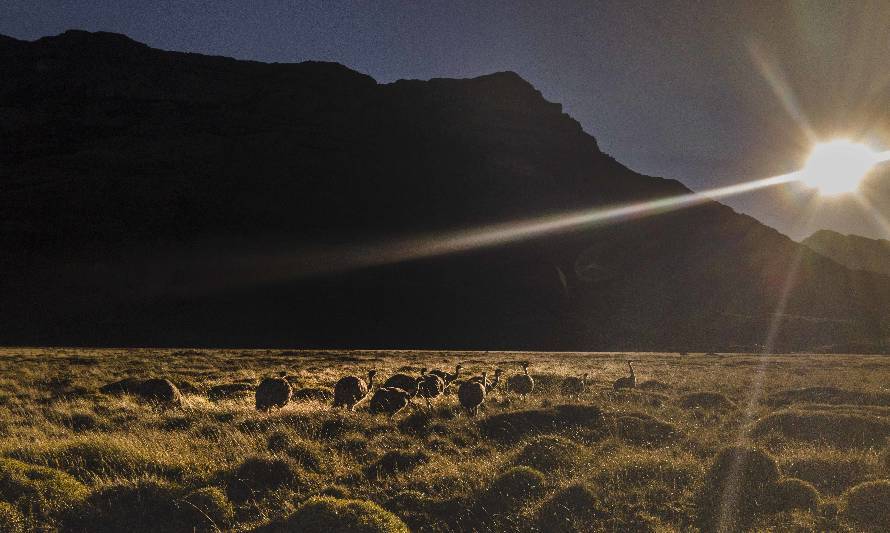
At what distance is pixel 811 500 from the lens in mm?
7930

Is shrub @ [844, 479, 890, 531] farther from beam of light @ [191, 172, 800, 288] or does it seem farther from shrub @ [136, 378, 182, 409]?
beam of light @ [191, 172, 800, 288]

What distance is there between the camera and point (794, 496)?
812 cm

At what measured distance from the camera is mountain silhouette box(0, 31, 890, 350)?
80.5 metres

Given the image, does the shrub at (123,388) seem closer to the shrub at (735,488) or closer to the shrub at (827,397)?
the shrub at (735,488)

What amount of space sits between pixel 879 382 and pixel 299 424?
31523mm

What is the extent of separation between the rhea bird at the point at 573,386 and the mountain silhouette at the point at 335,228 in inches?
2207

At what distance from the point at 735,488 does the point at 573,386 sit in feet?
41.0

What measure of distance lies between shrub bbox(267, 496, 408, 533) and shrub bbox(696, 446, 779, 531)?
4480 millimetres

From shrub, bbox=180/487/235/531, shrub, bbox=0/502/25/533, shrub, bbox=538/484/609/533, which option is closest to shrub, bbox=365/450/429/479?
shrub, bbox=180/487/235/531

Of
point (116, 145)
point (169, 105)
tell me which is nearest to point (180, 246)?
point (116, 145)

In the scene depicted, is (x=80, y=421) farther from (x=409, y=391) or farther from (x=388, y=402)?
(x=409, y=391)

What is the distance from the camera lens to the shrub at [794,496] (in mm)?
7836

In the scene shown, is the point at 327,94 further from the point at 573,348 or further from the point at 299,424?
the point at 299,424

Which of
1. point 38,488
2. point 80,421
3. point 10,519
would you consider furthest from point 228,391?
point 10,519
